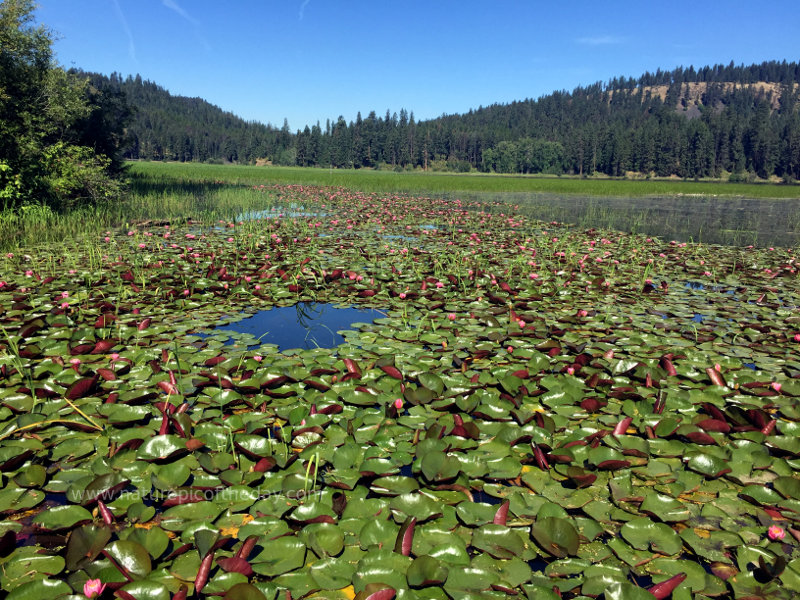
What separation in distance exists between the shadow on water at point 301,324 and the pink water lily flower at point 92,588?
9.73 ft

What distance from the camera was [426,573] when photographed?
1.89 metres

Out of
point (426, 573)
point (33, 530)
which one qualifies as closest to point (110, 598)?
point (33, 530)

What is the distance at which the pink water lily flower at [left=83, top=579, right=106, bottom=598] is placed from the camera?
171 centimetres

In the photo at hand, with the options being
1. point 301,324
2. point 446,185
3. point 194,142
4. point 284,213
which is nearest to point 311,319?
point 301,324

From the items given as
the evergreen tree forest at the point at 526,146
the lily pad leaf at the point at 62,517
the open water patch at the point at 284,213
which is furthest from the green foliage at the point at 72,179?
the evergreen tree forest at the point at 526,146

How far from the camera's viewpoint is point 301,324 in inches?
215

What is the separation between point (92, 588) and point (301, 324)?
384cm

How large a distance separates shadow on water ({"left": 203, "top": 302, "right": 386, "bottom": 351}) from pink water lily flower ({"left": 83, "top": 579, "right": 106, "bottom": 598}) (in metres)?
2.97

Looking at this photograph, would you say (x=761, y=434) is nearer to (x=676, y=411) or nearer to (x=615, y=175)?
(x=676, y=411)

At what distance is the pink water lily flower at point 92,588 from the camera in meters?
1.71

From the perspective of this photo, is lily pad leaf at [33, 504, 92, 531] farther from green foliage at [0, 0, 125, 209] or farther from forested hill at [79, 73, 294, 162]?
forested hill at [79, 73, 294, 162]

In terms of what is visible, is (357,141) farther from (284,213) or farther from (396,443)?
(396,443)

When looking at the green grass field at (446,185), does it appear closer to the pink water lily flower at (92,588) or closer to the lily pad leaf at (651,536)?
the lily pad leaf at (651,536)

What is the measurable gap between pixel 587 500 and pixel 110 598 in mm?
2362
